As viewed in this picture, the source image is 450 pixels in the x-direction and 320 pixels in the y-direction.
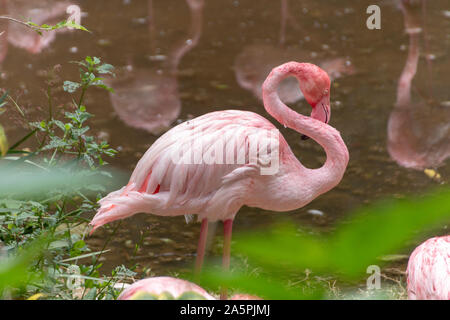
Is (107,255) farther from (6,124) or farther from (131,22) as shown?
(131,22)

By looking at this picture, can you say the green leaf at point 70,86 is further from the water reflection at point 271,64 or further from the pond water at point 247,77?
the water reflection at point 271,64

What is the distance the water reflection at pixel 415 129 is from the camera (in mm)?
2551

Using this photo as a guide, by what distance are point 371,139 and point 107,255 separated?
131 cm

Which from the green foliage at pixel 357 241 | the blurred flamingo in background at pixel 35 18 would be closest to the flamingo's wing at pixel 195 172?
the blurred flamingo in background at pixel 35 18

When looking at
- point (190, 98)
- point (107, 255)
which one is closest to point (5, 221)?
point (107, 255)

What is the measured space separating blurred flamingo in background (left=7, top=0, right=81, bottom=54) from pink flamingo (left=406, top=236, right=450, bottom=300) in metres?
1.20

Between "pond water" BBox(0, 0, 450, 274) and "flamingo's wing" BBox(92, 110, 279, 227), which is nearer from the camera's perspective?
"flamingo's wing" BBox(92, 110, 279, 227)

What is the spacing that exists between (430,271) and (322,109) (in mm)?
413

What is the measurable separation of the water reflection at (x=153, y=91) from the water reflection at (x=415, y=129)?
38.1 inches

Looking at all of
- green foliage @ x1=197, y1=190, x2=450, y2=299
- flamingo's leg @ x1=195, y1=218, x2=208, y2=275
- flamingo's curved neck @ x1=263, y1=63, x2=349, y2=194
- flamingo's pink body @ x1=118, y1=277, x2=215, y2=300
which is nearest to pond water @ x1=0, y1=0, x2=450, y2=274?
flamingo's leg @ x1=195, y1=218, x2=208, y2=275

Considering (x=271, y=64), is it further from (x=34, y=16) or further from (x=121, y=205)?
(x=121, y=205)

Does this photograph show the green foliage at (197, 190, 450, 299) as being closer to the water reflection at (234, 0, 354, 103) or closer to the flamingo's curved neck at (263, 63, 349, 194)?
the flamingo's curved neck at (263, 63, 349, 194)

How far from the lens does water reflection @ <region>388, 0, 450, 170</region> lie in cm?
255

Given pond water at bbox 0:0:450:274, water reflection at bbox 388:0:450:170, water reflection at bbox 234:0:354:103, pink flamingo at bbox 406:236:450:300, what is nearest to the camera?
pink flamingo at bbox 406:236:450:300
